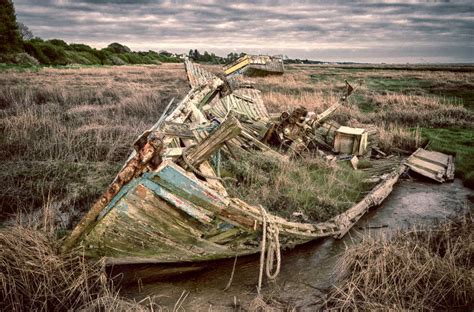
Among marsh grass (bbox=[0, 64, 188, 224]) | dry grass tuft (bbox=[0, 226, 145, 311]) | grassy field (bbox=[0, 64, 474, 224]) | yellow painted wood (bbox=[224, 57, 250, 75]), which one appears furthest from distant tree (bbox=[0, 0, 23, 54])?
dry grass tuft (bbox=[0, 226, 145, 311])

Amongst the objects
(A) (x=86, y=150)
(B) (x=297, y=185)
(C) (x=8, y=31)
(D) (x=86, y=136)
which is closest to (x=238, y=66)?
(D) (x=86, y=136)

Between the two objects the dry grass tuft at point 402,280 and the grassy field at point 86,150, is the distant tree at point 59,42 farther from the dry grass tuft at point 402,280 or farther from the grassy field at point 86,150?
the dry grass tuft at point 402,280

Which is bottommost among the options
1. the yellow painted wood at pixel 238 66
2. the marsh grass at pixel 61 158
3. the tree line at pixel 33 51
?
the marsh grass at pixel 61 158

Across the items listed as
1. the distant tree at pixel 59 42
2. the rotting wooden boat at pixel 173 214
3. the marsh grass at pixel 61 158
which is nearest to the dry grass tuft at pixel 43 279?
the rotting wooden boat at pixel 173 214

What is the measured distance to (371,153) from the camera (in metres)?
8.91

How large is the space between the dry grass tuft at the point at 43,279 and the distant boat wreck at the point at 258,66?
20825 millimetres

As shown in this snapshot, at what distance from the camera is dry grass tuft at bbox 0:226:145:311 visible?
10.2ft

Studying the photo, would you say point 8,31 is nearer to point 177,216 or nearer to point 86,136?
point 86,136

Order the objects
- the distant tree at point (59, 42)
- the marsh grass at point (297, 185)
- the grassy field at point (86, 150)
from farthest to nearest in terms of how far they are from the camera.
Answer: the distant tree at point (59, 42) < the marsh grass at point (297, 185) < the grassy field at point (86, 150)

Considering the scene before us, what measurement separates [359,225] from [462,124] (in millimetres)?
8299

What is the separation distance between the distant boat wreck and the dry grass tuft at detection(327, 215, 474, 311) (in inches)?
810

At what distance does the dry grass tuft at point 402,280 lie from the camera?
324 cm

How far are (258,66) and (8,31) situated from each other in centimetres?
2672

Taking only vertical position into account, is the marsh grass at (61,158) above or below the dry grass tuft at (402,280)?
above
